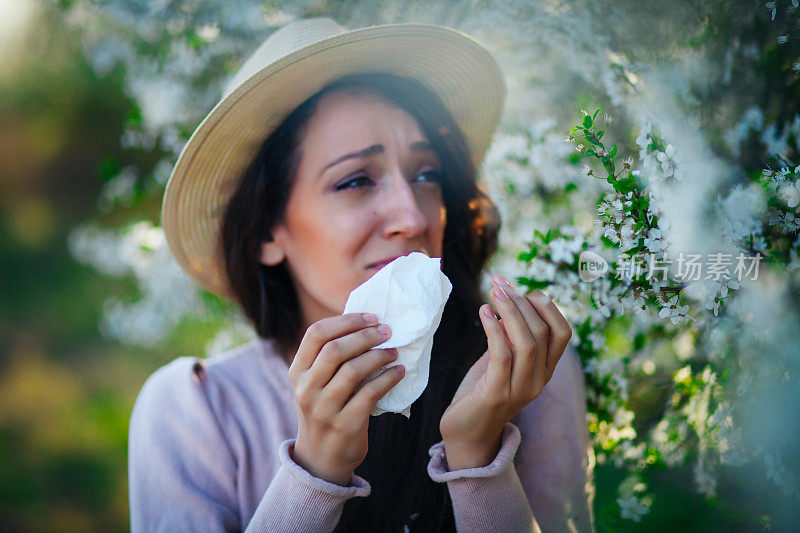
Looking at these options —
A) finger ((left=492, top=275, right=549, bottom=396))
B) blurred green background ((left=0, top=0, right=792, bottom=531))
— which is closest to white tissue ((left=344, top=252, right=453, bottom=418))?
finger ((left=492, top=275, right=549, bottom=396))

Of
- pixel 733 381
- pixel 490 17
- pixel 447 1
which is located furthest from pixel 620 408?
pixel 447 1

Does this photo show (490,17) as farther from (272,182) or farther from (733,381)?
(733,381)

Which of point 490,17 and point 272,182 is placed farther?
point 490,17

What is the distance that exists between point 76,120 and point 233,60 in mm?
3280

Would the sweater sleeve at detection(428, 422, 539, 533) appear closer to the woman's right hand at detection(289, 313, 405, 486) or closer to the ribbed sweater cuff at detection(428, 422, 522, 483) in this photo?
the ribbed sweater cuff at detection(428, 422, 522, 483)

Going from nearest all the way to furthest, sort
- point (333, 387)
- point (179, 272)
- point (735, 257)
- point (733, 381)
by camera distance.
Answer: point (333, 387) → point (735, 257) → point (733, 381) → point (179, 272)

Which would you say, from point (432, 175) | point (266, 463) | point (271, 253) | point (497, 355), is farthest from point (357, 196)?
point (266, 463)

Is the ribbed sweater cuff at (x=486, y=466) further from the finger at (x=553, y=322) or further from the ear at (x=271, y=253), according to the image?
the ear at (x=271, y=253)

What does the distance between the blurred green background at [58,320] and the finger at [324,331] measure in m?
2.67

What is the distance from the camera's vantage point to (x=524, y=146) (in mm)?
2199

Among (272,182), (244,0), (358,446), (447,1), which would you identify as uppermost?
(244,0)

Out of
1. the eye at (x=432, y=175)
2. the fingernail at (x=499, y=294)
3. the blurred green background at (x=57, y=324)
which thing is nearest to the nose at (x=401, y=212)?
the eye at (x=432, y=175)

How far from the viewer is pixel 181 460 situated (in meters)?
1.76

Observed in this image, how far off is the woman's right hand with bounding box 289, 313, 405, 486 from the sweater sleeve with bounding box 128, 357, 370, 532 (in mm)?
421
